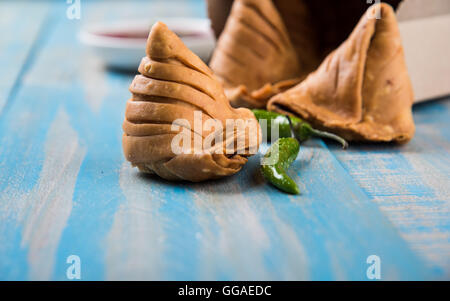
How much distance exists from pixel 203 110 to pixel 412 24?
1501 millimetres

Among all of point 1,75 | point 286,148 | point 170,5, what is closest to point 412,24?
point 286,148

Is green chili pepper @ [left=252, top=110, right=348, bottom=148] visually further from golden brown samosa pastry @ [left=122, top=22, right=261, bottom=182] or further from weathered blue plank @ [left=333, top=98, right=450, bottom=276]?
golden brown samosa pastry @ [left=122, top=22, right=261, bottom=182]

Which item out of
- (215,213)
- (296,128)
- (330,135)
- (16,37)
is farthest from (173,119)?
(16,37)

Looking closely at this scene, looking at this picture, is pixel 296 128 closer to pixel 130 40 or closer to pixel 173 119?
pixel 173 119

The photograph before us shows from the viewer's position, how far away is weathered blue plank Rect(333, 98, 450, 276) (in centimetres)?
Result: 189

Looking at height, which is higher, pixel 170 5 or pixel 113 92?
pixel 113 92

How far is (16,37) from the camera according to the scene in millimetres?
5234

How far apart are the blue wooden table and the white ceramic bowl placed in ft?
3.13

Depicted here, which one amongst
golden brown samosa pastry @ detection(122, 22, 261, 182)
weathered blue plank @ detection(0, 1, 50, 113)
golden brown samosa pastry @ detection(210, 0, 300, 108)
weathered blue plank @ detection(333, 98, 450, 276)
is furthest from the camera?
weathered blue plank @ detection(0, 1, 50, 113)

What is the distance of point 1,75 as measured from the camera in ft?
13.2

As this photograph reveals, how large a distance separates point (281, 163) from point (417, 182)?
0.56m

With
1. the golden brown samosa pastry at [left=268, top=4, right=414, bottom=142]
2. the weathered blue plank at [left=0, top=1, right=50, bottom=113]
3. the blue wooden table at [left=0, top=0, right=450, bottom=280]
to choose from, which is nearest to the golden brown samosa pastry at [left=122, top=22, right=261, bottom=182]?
the blue wooden table at [left=0, top=0, right=450, bottom=280]

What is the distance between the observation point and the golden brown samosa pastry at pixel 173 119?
2.18 metres
